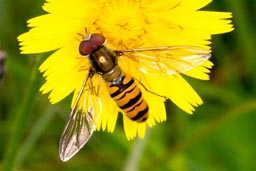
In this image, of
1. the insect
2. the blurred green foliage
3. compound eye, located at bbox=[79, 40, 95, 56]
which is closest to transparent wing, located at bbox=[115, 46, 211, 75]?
the insect

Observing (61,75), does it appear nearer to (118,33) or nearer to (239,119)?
(118,33)

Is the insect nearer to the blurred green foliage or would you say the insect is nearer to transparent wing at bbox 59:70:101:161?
transparent wing at bbox 59:70:101:161

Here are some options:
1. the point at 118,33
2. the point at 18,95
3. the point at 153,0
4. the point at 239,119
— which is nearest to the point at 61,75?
the point at 118,33

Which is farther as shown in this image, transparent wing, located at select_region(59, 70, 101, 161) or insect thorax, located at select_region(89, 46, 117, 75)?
insect thorax, located at select_region(89, 46, 117, 75)

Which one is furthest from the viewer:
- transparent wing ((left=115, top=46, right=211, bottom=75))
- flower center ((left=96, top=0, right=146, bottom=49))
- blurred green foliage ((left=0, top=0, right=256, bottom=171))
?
blurred green foliage ((left=0, top=0, right=256, bottom=171))

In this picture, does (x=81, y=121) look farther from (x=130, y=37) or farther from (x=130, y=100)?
(x=130, y=37)

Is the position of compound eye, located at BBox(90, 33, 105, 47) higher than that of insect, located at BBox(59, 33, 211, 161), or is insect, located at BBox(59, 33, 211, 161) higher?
compound eye, located at BBox(90, 33, 105, 47)
